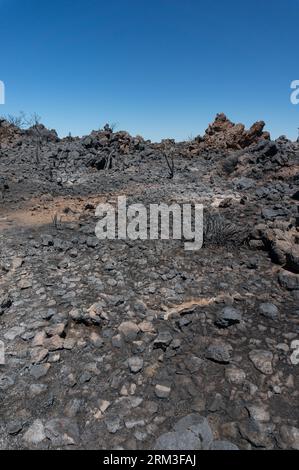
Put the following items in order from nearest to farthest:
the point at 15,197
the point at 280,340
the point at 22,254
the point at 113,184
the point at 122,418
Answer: the point at 122,418, the point at 280,340, the point at 22,254, the point at 15,197, the point at 113,184

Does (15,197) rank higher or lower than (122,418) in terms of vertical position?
higher

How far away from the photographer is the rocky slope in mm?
2418

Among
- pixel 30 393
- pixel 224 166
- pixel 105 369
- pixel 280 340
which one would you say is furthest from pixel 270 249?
pixel 224 166

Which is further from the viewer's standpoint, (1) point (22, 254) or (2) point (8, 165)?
(2) point (8, 165)

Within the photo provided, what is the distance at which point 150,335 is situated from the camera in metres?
3.42

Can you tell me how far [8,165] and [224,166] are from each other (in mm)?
10198

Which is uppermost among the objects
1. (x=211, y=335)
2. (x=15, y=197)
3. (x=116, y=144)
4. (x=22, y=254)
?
(x=116, y=144)

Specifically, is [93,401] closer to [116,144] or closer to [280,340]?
[280,340]

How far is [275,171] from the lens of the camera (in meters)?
12.4

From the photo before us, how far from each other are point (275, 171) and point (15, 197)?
930 centimetres

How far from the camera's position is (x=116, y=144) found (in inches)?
773

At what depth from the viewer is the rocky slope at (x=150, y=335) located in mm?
2418

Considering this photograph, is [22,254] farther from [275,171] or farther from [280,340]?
[275,171]

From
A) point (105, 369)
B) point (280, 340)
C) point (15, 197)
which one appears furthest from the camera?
point (15, 197)
